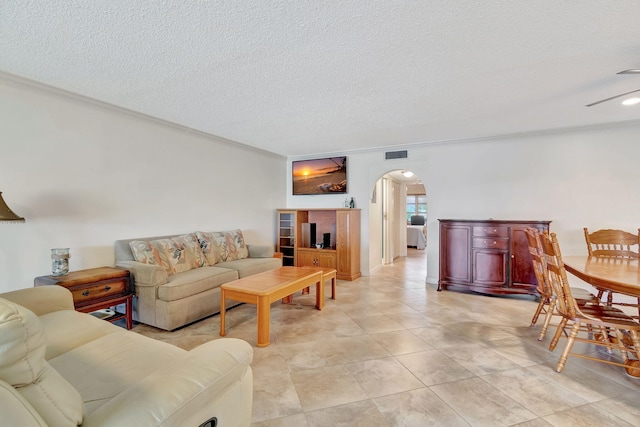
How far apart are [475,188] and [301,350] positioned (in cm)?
380

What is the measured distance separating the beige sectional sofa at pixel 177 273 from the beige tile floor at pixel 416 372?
0.17 m

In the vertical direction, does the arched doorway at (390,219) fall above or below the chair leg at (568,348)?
above

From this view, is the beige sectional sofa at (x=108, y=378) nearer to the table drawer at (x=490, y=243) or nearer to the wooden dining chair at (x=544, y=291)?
the wooden dining chair at (x=544, y=291)

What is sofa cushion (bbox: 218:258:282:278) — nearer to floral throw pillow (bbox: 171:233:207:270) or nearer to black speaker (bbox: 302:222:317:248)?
floral throw pillow (bbox: 171:233:207:270)

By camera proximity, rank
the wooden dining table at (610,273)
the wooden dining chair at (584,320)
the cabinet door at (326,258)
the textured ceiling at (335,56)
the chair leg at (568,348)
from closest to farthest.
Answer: the textured ceiling at (335,56), the wooden dining table at (610,273), the wooden dining chair at (584,320), the chair leg at (568,348), the cabinet door at (326,258)

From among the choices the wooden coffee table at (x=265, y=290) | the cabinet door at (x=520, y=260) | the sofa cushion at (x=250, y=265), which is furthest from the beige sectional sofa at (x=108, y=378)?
the cabinet door at (x=520, y=260)

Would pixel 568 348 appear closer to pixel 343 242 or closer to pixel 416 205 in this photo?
pixel 343 242

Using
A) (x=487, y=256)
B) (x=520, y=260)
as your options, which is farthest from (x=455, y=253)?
(x=520, y=260)

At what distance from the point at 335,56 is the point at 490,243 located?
3526mm

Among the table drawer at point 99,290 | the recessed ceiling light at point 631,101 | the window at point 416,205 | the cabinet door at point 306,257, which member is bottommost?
the cabinet door at point 306,257

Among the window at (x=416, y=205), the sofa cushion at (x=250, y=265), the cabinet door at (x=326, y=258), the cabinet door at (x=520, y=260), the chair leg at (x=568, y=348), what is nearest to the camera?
the chair leg at (x=568, y=348)

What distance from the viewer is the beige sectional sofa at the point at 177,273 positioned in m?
2.94

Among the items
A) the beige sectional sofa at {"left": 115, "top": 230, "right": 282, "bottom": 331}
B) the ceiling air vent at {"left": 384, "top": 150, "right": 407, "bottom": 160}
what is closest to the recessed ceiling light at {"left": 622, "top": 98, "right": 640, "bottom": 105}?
the ceiling air vent at {"left": 384, "top": 150, "right": 407, "bottom": 160}

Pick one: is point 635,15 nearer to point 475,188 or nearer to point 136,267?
point 475,188
